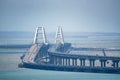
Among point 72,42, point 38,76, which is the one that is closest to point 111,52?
point 72,42

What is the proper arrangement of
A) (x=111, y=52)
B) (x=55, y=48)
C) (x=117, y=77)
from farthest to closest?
(x=55, y=48)
(x=111, y=52)
(x=117, y=77)

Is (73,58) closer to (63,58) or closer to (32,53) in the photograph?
(63,58)

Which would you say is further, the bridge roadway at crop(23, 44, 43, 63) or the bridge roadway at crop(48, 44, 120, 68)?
the bridge roadway at crop(48, 44, 120, 68)

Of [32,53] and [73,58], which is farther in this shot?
[73,58]

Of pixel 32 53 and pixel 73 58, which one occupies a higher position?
pixel 32 53

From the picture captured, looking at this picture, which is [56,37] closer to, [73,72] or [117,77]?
[73,72]

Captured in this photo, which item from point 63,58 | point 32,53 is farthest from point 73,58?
point 32,53

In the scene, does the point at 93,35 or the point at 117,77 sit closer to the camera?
the point at 117,77

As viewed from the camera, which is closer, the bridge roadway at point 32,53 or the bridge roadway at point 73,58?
the bridge roadway at point 32,53
